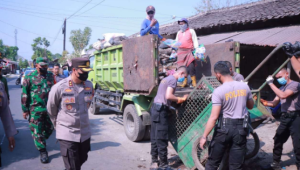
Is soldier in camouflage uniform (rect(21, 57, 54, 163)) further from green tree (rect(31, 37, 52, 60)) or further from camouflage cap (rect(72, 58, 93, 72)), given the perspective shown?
green tree (rect(31, 37, 52, 60))

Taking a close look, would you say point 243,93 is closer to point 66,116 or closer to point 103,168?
point 66,116

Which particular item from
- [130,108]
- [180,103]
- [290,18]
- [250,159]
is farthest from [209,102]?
[290,18]

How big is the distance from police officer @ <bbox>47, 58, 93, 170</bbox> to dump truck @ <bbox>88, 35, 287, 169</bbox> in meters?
1.74

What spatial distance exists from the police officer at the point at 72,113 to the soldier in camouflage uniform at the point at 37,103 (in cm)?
167

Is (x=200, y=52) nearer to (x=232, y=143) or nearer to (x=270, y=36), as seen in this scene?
(x=232, y=143)

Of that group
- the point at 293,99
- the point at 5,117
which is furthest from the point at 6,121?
the point at 293,99

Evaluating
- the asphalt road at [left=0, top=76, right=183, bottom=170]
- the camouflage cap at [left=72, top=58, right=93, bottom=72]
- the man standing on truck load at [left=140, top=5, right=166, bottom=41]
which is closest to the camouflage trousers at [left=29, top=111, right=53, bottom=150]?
the asphalt road at [left=0, top=76, right=183, bottom=170]

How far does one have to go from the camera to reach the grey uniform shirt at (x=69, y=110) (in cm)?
280

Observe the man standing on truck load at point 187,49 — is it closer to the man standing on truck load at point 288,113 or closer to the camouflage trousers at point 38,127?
the man standing on truck load at point 288,113

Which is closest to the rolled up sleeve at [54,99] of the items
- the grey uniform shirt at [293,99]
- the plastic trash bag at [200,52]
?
the plastic trash bag at [200,52]

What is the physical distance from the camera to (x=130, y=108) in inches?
223

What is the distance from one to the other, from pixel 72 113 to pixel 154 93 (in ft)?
7.04

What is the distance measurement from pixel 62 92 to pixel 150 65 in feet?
6.80

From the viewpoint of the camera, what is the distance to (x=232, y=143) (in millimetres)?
2898
